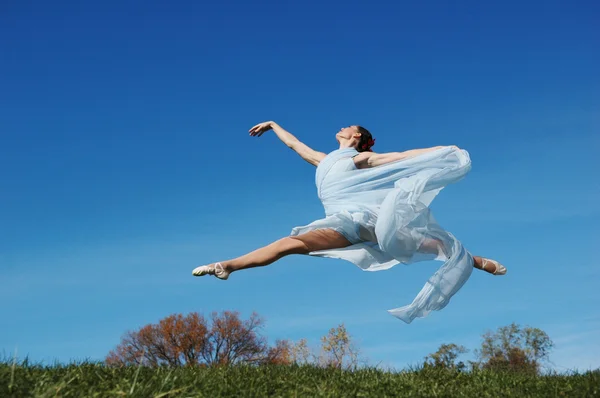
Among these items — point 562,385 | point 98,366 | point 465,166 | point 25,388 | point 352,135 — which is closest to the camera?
point 25,388

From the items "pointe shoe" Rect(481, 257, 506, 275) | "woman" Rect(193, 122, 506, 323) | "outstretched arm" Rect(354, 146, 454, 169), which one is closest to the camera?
"woman" Rect(193, 122, 506, 323)

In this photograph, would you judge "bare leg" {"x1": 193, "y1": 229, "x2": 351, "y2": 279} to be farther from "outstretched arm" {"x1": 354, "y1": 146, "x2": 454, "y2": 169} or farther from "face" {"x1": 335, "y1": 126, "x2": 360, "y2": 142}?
"face" {"x1": 335, "y1": 126, "x2": 360, "y2": 142}

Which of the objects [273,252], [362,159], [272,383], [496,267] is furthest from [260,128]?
[272,383]

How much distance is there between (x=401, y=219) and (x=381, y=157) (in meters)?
0.95

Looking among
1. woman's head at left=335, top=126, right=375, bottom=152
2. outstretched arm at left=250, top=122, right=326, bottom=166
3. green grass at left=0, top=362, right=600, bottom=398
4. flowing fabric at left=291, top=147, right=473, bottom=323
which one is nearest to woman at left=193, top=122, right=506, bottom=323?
flowing fabric at left=291, top=147, right=473, bottom=323

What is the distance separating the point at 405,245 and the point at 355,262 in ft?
2.27

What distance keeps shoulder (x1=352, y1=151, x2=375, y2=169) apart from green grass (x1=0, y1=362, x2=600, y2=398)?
2.78 m

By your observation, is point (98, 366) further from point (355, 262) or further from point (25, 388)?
point (355, 262)

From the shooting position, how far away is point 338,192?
784cm

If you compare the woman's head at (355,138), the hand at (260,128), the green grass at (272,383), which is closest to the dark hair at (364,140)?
the woman's head at (355,138)

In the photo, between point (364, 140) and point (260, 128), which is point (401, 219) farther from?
point (260, 128)

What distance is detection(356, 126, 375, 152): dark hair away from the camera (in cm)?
855

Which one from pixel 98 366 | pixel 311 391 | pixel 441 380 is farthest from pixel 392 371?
pixel 98 366

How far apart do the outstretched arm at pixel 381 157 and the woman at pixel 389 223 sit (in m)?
0.01
